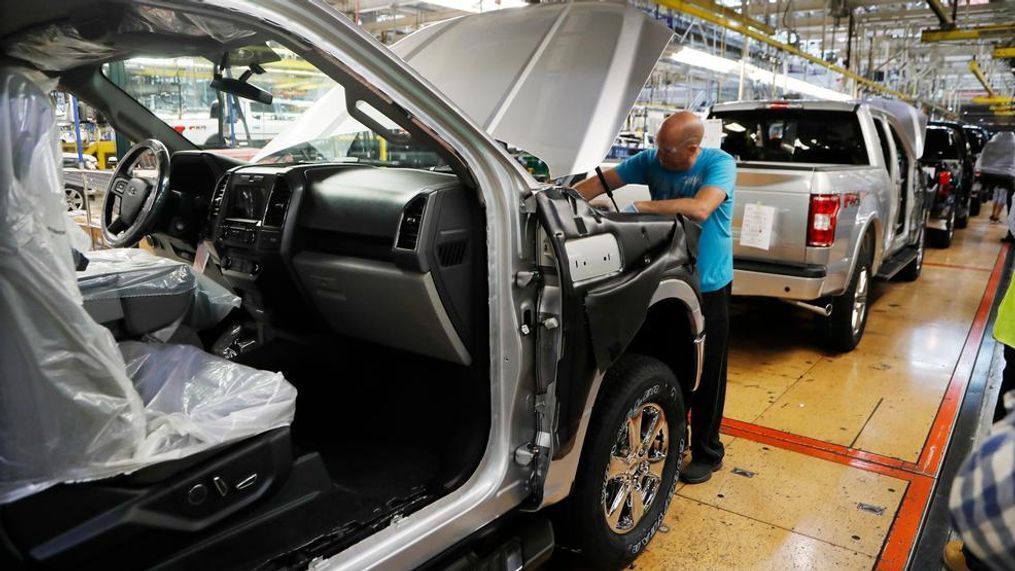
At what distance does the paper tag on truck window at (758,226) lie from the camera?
452 cm

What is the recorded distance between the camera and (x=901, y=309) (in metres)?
6.80

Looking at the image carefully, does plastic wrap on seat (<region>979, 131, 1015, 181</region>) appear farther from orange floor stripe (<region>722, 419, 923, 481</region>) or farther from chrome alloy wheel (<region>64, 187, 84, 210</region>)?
chrome alloy wheel (<region>64, 187, 84, 210</region>)

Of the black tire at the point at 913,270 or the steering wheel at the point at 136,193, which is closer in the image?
the steering wheel at the point at 136,193

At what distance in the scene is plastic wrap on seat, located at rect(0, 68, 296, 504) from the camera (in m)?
1.30

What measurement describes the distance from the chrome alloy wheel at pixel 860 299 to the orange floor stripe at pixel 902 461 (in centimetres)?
73

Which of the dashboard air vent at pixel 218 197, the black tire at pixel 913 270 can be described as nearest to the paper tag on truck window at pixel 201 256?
the dashboard air vent at pixel 218 197

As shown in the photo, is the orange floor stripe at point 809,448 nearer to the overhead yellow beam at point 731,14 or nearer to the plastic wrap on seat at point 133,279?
the plastic wrap on seat at point 133,279

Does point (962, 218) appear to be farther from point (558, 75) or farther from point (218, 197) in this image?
point (218, 197)

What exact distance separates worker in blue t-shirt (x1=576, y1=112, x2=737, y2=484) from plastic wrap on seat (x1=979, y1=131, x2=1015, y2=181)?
12.4m

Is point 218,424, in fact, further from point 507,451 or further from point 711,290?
point 711,290

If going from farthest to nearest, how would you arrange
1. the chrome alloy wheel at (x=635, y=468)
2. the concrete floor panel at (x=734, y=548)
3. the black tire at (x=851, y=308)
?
the black tire at (x=851, y=308) → the concrete floor panel at (x=734, y=548) → the chrome alloy wheel at (x=635, y=468)

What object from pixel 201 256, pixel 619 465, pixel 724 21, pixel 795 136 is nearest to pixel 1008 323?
pixel 619 465

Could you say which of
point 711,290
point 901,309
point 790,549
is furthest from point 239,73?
point 901,309

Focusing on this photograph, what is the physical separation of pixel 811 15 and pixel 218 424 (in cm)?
1761
